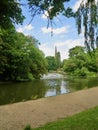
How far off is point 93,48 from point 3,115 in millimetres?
7211

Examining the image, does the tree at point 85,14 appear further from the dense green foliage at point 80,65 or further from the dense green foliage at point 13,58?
the dense green foliage at point 80,65

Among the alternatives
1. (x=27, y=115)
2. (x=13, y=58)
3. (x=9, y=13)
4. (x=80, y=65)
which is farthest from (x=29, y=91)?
(x=80, y=65)

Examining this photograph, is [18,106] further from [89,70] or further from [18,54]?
[89,70]

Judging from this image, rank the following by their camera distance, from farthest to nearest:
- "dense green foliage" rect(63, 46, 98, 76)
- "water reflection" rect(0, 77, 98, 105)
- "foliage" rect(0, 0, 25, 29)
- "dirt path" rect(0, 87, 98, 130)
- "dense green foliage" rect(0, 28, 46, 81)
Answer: "dense green foliage" rect(63, 46, 98, 76) < "dense green foliage" rect(0, 28, 46, 81) < "water reflection" rect(0, 77, 98, 105) < "dirt path" rect(0, 87, 98, 130) < "foliage" rect(0, 0, 25, 29)

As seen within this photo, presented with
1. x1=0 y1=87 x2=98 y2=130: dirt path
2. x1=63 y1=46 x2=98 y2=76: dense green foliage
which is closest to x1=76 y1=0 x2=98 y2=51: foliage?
x1=0 y1=87 x2=98 y2=130: dirt path

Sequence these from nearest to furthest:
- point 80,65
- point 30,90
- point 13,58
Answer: point 30,90, point 13,58, point 80,65

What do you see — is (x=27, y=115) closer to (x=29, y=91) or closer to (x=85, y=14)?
(x=85, y=14)

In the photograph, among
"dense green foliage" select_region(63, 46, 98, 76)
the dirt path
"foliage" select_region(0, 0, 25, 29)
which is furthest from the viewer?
"dense green foliage" select_region(63, 46, 98, 76)

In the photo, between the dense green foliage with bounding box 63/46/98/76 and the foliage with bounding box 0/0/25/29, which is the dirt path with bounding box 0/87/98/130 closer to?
the foliage with bounding box 0/0/25/29

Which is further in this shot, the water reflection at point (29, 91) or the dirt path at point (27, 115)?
the water reflection at point (29, 91)

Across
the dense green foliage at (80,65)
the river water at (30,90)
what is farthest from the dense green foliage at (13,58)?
the dense green foliage at (80,65)

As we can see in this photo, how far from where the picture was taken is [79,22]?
20.2 ft

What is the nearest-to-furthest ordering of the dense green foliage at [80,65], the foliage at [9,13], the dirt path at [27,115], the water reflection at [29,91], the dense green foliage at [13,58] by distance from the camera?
1. the foliage at [9,13]
2. the dirt path at [27,115]
3. the water reflection at [29,91]
4. the dense green foliage at [13,58]
5. the dense green foliage at [80,65]

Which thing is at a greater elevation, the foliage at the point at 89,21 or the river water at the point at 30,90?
the foliage at the point at 89,21
